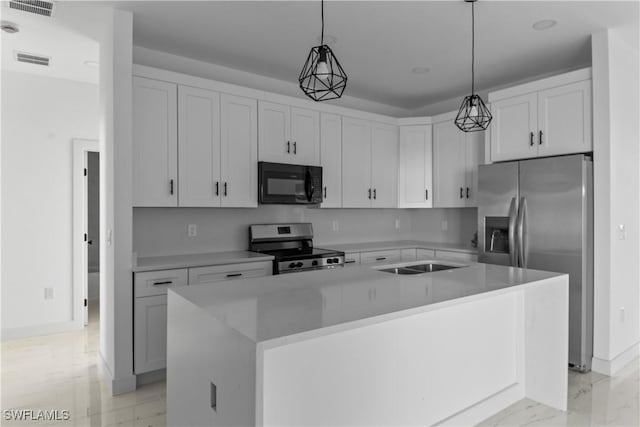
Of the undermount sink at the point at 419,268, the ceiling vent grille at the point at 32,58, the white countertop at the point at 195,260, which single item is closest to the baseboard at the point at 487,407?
the undermount sink at the point at 419,268

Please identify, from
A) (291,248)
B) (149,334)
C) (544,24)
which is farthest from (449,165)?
(149,334)

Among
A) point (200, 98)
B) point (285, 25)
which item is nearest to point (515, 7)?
point (285, 25)

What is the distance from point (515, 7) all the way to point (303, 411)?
2988 mm

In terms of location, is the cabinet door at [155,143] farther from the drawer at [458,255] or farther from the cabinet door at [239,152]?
the drawer at [458,255]

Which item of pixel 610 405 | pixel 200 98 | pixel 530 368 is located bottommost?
pixel 610 405

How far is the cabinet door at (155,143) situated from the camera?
3.20 metres

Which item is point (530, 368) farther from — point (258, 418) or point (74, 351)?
point (74, 351)

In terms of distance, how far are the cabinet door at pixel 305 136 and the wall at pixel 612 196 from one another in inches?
99.1

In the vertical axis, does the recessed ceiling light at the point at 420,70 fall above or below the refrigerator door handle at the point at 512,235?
above

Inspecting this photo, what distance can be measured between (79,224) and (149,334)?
6.97 ft

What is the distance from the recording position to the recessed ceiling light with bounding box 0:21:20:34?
3.04 metres

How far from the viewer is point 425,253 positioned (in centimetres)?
485

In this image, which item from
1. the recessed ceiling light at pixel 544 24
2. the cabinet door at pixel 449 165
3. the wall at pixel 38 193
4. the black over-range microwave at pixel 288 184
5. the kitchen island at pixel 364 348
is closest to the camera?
the kitchen island at pixel 364 348

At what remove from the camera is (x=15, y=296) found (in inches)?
162
